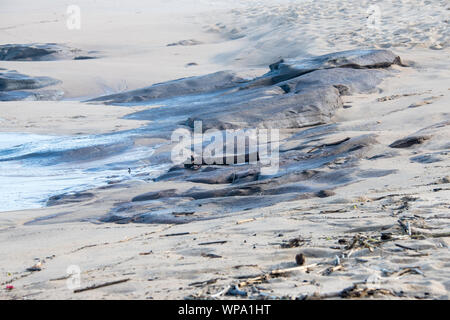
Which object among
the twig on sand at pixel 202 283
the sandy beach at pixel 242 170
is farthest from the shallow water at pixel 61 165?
the twig on sand at pixel 202 283

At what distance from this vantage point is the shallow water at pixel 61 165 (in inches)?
285

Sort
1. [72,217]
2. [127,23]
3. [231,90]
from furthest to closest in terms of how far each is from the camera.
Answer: [127,23] → [231,90] → [72,217]

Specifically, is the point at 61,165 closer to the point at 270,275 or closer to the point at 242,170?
the point at 242,170

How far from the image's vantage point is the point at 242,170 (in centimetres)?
652

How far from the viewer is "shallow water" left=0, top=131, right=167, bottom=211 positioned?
285 inches

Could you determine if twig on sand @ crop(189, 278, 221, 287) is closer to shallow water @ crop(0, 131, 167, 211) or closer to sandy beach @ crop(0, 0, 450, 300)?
sandy beach @ crop(0, 0, 450, 300)

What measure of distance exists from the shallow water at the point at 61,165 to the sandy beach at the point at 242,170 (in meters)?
0.04

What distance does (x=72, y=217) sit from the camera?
548 cm

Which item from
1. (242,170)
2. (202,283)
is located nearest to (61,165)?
(242,170)

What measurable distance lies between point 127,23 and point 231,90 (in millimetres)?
12972

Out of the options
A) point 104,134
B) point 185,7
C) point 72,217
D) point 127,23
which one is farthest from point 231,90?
point 185,7

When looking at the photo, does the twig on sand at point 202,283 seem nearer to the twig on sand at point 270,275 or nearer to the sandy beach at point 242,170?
the sandy beach at point 242,170

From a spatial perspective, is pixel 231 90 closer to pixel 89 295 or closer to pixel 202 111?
pixel 202 111

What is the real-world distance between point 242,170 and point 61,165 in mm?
3010
